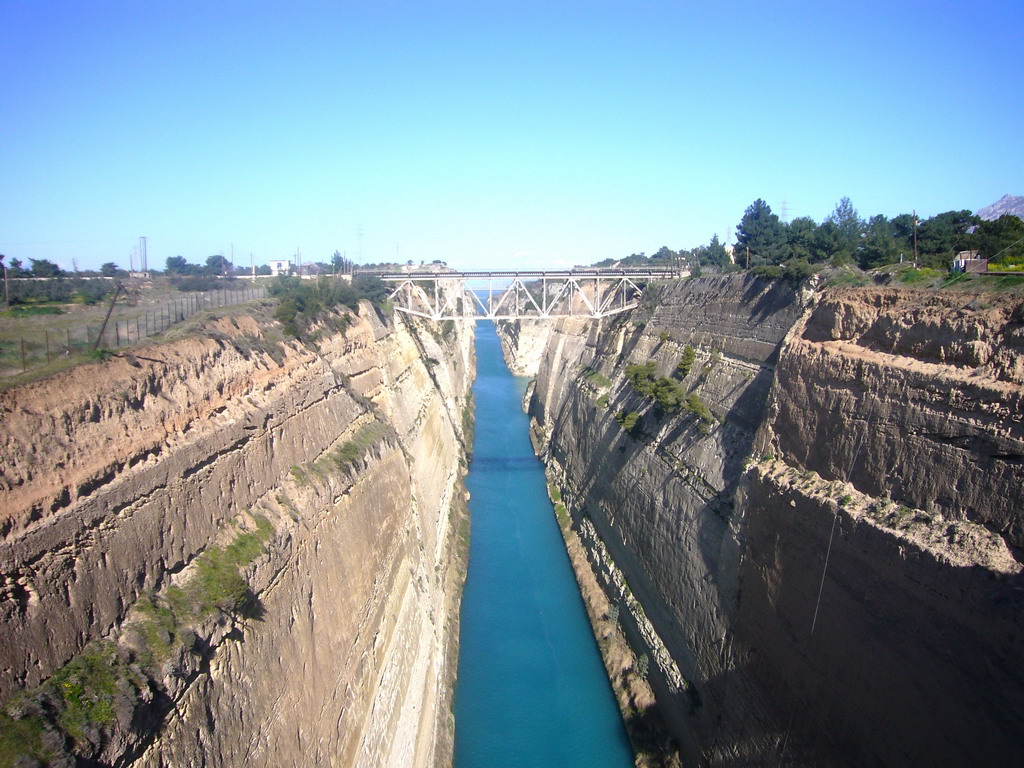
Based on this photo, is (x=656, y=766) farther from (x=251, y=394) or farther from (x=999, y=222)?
(x=999, y=222)

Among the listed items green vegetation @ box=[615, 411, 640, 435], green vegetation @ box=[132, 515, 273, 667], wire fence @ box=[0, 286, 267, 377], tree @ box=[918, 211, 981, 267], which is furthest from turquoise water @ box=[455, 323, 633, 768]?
tree @ box=[918, 211, 981, 267]

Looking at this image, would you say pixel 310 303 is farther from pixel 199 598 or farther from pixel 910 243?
pixel 910 243

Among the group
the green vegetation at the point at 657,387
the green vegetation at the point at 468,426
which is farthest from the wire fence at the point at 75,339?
the green vegetation at the point at 468,426

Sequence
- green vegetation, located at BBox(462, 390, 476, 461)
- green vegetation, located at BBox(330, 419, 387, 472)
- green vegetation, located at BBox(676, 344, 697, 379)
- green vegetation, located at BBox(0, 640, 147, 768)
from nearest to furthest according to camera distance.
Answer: green vegetation, located at BBox(0, 640, 147, 768) → green vegetation, located at BBox(330, 419, 387, 472) → green vegetation, located at BBox(676, 344, 697, 379) → green vegetation, located at BBox(462, 390, 476, 461)

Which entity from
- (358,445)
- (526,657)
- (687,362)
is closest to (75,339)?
(358,445)

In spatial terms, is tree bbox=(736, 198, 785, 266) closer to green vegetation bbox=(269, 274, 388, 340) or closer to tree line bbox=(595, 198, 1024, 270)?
tree line bbox=(595, 198, 1024, 270)
